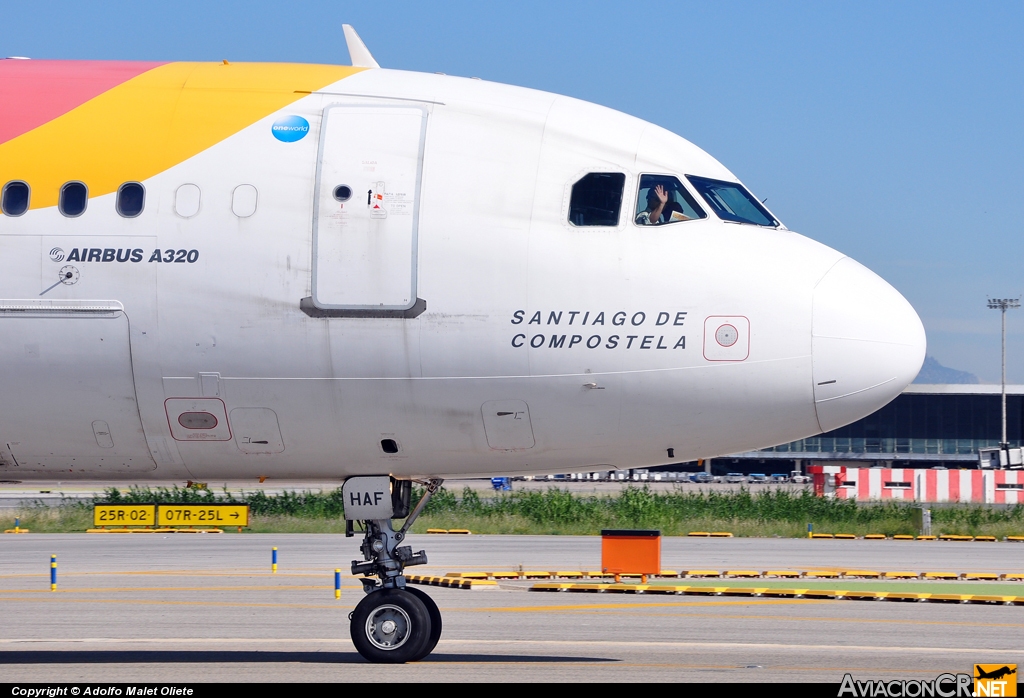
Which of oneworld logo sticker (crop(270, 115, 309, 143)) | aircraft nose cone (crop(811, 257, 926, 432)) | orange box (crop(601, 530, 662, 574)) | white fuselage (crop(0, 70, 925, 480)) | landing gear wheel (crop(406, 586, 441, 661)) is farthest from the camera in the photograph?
orange box (crop(601, 530, 662, 574))

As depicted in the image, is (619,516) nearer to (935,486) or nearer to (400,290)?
(935,486)

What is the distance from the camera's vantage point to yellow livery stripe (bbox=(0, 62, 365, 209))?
10.8 meters

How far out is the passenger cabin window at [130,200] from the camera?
1070 cm

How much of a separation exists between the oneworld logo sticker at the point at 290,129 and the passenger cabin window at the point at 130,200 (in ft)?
4.37

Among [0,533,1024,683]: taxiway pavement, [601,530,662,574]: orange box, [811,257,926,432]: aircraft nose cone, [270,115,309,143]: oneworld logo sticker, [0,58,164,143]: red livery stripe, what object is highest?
[0,58,164,143]: red livery stripe

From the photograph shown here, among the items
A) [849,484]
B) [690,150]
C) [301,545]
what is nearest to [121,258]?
[690,150]

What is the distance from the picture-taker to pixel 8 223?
1063cm

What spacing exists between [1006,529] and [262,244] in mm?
35431

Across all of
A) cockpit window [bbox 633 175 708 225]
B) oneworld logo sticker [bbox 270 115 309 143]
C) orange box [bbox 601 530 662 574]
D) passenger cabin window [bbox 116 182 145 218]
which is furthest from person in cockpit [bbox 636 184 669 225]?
orange box [bbox 601 530 662 574]

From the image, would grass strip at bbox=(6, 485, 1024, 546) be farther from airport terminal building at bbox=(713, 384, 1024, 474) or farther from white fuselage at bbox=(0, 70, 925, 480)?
airport terminal building at bbox=(713, 384, 1024, 474)

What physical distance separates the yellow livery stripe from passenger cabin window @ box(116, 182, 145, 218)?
0.26 feet

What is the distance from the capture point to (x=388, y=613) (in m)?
11.9

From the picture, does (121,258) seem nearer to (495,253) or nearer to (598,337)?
(495,253)

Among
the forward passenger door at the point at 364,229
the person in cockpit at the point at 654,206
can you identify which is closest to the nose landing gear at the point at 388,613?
the forward passenger door at the point at 364,229
